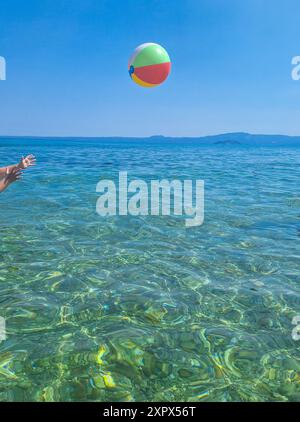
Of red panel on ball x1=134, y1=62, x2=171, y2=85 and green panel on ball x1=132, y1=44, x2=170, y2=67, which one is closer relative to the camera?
green panel on ball x1=132, y1=44, x2=170, y2=67

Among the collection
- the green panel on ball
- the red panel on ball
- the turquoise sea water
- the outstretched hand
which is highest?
the green panel on ball

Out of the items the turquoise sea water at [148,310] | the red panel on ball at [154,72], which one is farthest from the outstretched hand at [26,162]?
the red panel on ball at [154,72]

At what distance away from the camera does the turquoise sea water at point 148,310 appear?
302 centimetres

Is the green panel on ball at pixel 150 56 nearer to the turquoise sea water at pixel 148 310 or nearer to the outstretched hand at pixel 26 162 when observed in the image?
the turquoise sea water at pixel 148 310

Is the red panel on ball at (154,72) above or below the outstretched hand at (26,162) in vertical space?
above

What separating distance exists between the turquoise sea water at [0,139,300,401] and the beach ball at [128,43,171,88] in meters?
4.37

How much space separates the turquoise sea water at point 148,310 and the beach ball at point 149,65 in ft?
14.3

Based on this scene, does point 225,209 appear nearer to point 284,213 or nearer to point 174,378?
point 284,213

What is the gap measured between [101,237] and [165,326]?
3391 mm

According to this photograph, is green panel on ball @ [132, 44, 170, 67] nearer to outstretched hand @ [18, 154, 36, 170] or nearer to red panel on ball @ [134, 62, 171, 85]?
red panel on ball @ [134, 62, 171, 85]

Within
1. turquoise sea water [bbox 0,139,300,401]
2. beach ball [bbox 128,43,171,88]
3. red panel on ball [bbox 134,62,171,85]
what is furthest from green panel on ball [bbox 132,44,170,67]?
turquoise sea water [bbox 0,139,300,401]

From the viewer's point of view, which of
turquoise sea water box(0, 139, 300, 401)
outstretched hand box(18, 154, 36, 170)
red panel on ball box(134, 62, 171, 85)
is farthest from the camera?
red panel on ball box(134, 62, 171, 85)

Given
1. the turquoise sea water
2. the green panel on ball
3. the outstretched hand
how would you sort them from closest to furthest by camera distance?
the turquoise sea water → the outstretched hand → the green panel on ball

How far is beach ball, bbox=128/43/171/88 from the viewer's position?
9.12 meters
